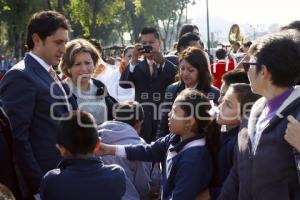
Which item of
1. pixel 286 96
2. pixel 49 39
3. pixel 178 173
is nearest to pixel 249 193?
pixel 286 96

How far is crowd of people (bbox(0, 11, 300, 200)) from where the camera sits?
104 inches

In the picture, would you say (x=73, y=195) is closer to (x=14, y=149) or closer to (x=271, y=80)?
(x=14, y=149)

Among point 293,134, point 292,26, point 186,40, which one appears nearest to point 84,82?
point 292,26

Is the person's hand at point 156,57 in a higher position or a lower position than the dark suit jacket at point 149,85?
→ higher

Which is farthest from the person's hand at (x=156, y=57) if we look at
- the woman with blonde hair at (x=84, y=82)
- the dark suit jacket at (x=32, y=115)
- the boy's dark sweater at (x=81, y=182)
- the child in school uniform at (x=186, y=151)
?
the boy's dark sweater at (x=81, y=182)

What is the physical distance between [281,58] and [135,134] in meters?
2.00

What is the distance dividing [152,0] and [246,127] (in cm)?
5137

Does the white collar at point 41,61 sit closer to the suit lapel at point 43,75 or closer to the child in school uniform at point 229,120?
the suit lapel at point 43,75

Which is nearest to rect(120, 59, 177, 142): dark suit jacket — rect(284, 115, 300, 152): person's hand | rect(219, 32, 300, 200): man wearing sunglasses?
rect(219, 32, 300, 200): man wearing sunglasses

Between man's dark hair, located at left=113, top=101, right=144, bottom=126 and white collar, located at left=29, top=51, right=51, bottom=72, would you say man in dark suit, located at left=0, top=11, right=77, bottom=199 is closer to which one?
white collar, located at left=29, top=51, right=51, bottom=72

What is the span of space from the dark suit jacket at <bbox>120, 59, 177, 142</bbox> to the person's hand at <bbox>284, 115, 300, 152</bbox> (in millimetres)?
3704

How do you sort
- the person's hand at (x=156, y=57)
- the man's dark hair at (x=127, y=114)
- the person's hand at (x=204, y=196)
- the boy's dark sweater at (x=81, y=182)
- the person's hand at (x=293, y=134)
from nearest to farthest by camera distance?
1. the person's hand at (x=293, y=134)
2. the boy's dark sweater at (x=81, y=182)
3. the person's hand at (x=204, y=196)
4. the man's dark hair at (x=127, y=114)
5. the person's hand at (x=156, y=57)

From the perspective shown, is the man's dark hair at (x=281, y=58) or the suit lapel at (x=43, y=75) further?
the suit lapel at (x=43, y=75)

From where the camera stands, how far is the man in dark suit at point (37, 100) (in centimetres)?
336
